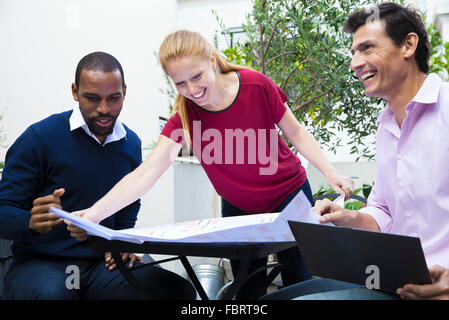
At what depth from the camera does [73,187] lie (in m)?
1.48

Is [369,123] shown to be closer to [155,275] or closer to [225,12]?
[155,275]

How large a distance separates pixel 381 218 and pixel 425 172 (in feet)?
0.77

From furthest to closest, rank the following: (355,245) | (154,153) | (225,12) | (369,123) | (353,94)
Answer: (225,12), (369,123), (353,94), (154,153), (355,245)

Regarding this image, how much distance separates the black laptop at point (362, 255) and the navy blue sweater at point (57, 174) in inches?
33.9

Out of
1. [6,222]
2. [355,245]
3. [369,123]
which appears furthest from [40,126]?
[369,123]

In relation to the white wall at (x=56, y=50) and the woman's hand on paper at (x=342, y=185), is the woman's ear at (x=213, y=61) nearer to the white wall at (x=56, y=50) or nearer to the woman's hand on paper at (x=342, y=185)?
the woman's hand on paper at (x=342, y=185)

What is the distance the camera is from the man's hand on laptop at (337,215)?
1.04 m

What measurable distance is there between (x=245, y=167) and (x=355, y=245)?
2.62 feet

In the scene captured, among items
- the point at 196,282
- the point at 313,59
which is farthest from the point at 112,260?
the point at 313,59

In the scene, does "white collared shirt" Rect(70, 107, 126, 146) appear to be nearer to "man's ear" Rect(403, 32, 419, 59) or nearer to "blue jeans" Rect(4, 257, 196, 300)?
"blue jeans" Rect(4, 257, 196, 300)

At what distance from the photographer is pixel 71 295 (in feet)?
4.18

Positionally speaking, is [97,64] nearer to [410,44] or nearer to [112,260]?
[112,260]

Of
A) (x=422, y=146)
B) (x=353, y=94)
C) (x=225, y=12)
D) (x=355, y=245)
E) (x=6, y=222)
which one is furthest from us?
(x=225, y=12)

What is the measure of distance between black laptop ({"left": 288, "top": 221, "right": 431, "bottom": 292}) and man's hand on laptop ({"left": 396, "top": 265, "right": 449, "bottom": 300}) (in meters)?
0.01
